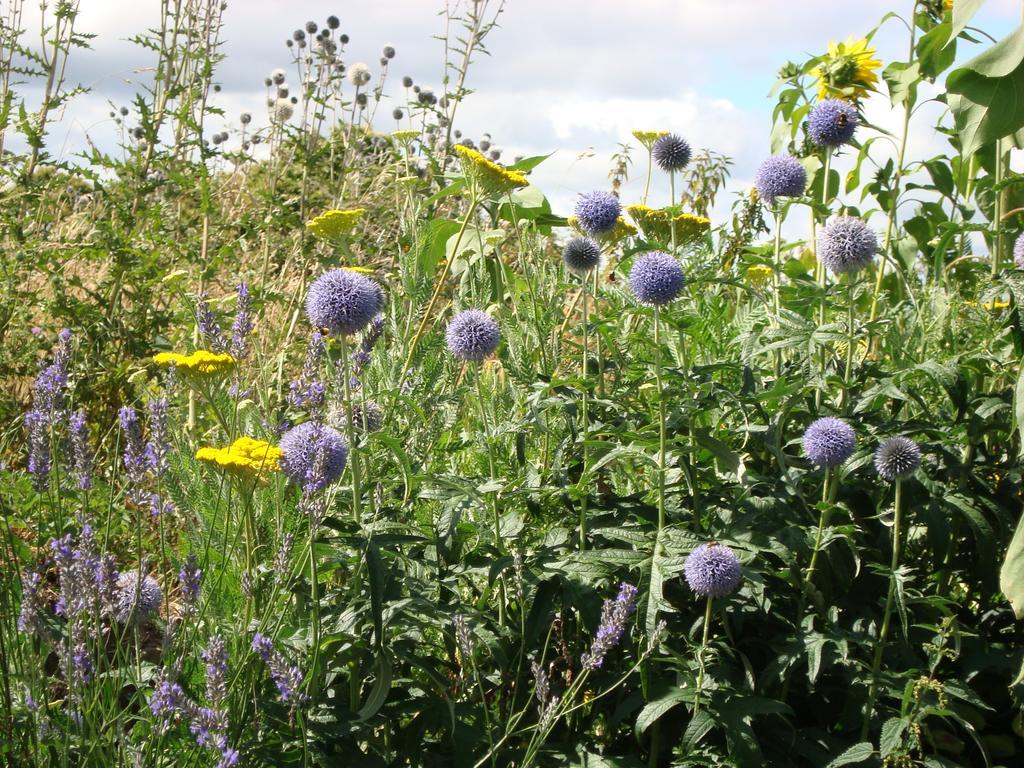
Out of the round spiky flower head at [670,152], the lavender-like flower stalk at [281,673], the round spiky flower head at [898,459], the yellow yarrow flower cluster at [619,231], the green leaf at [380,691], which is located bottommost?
the green leaf at [380,691]

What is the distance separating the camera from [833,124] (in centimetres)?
322

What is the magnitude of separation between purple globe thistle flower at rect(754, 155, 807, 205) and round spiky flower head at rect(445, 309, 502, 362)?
47.9 inches

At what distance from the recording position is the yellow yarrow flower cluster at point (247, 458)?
1.99 m

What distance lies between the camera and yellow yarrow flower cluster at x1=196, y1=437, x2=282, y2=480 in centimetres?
199

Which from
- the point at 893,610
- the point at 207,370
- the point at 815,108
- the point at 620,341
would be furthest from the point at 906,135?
the point at 207,370

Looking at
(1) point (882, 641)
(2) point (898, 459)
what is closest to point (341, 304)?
(2) point (898, 459)

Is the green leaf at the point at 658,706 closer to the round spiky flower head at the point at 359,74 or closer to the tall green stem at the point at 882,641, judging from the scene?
the tall green stem at the point at 882,641

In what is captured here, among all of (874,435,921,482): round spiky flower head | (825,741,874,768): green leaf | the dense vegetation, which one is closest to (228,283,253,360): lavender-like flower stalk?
the dense vegetation

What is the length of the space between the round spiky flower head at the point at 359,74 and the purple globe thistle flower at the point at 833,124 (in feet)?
15.3

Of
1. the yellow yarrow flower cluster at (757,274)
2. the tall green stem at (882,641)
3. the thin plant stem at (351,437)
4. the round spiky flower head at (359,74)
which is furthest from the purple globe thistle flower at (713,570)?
the round spiky flower head at (359,74)

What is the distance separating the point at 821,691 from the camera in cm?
253

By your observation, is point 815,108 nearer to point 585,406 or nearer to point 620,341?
point 620,341

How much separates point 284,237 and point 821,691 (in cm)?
390

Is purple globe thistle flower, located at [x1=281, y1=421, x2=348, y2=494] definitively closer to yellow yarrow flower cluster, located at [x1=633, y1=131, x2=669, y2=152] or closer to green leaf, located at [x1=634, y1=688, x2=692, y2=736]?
green leaf, located at [x1=634, y1=688, x2=692, y2=736]
